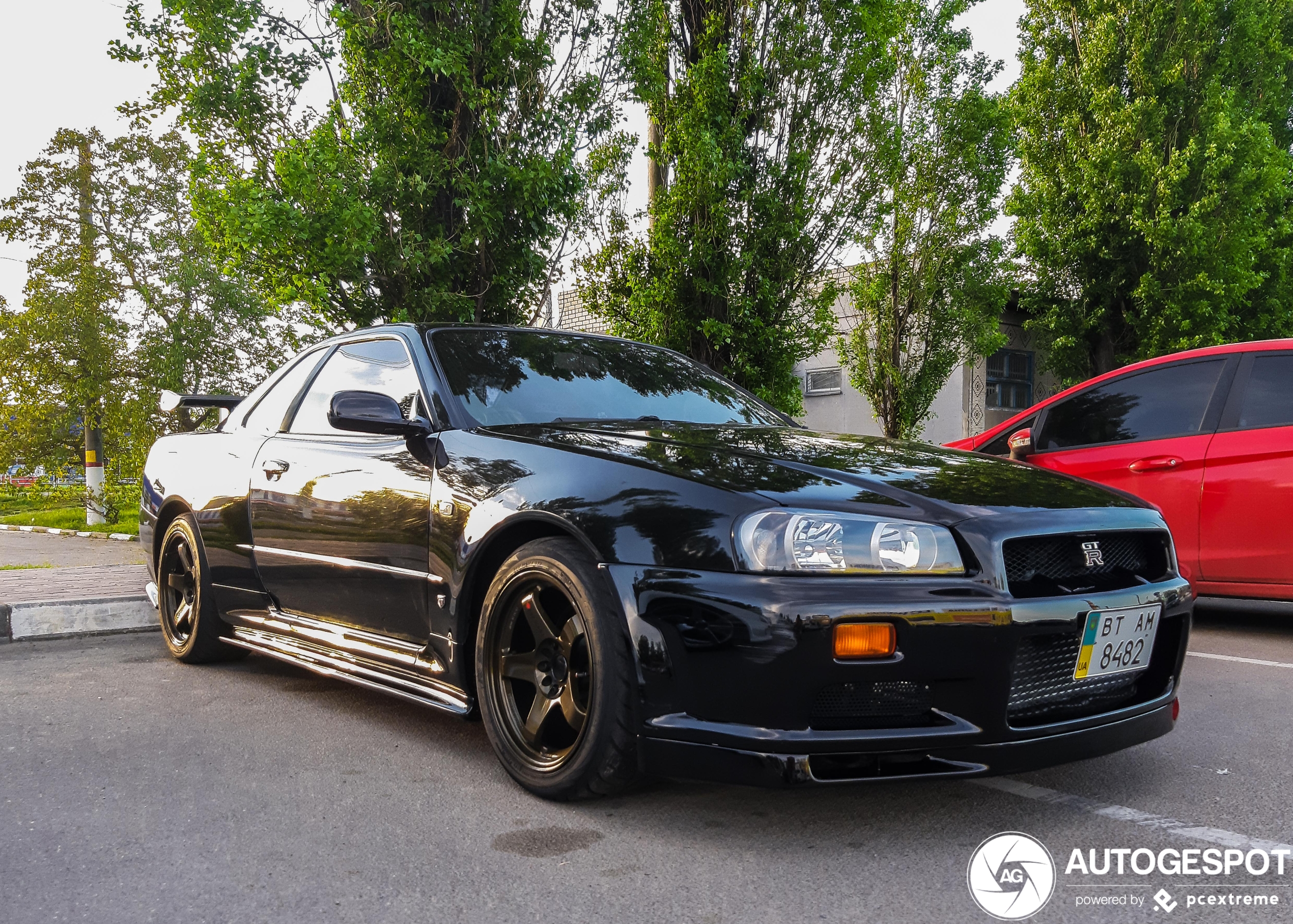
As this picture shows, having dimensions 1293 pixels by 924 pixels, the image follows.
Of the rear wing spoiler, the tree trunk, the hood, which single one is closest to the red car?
the hood

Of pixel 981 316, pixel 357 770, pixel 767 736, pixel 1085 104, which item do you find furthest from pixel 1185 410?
pixel 1085 104

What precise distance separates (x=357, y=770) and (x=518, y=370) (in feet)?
4.81

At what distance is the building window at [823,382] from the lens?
19219mm

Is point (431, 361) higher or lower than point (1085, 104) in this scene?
lower

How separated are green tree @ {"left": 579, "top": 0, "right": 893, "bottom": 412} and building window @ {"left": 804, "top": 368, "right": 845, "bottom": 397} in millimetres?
9329

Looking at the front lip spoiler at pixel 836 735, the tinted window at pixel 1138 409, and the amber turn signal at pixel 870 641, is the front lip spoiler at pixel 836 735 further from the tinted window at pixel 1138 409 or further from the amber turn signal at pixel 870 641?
the tinted window at pixel 1138 409

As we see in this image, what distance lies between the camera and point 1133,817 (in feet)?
8.87

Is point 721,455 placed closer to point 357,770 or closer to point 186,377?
point 357,770

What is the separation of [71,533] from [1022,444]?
53.4 feet

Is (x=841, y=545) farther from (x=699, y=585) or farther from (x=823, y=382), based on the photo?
(x=823, y=382)

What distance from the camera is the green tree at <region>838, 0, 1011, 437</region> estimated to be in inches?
568

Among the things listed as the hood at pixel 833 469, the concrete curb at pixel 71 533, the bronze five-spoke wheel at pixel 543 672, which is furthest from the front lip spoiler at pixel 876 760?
the concrete curb at pixel 71 533

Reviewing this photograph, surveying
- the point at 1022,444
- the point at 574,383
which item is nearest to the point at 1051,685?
the point at 574,383

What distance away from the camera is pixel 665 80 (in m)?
9.61
